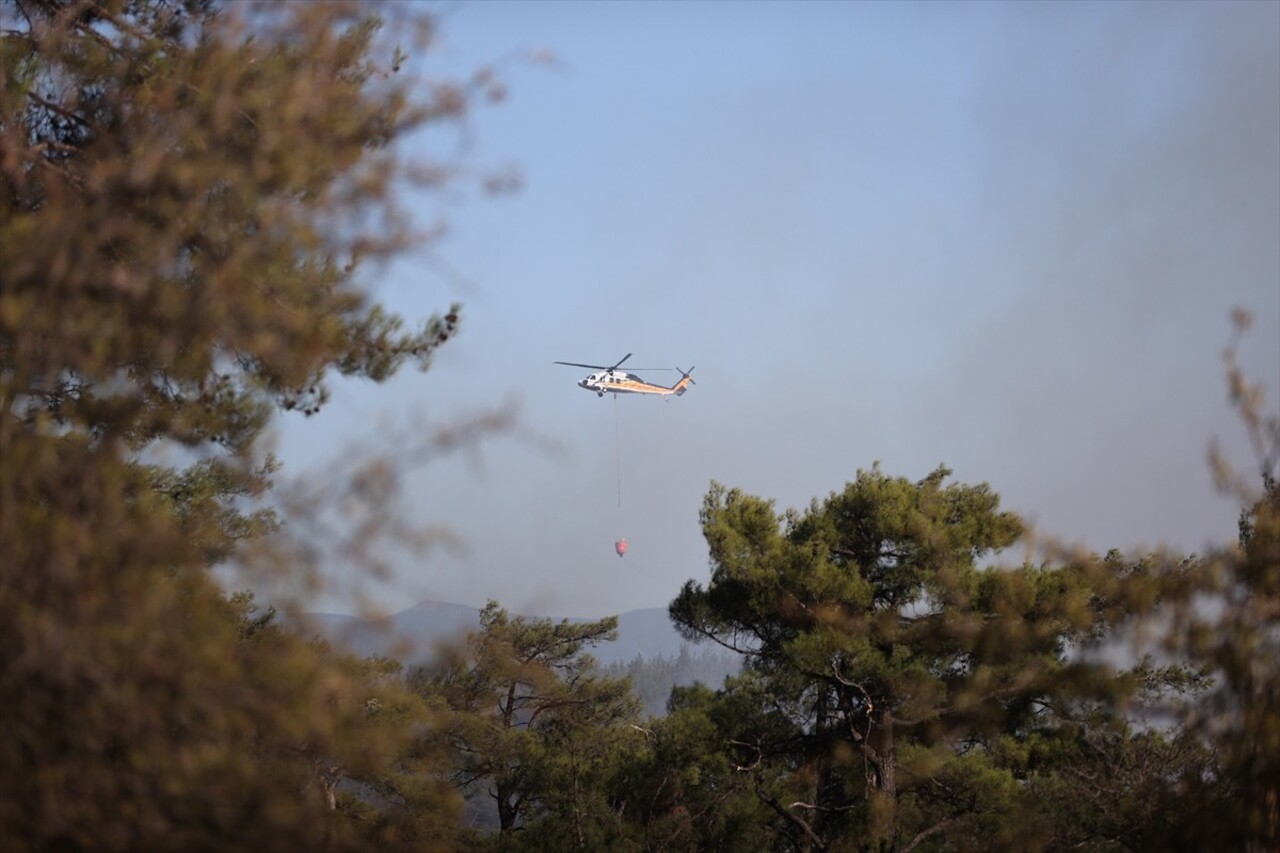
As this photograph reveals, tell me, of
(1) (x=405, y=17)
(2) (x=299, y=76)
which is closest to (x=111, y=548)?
(2) (x=299, y=76)

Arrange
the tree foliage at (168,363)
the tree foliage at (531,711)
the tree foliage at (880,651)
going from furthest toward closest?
1. the tree foliage at (531,711)
2. the tree foliage at (880,651)
3. the tree foliage at (168,363)

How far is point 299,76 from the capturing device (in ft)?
14.9

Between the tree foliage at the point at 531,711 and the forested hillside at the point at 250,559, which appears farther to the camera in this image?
the tree foliage at the point at 531,711

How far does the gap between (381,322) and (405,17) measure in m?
1.28

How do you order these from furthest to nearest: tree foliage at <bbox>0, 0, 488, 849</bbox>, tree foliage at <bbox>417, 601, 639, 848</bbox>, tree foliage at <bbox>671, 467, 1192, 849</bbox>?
1. tree foliage at <bbox>417, 601, 639, 848</bbox>
2. tree foliage at <bbox>671, 467, 1192, 849</bbox>
3. tree foliage at <bbox>0, 0, 488, 849</bbox>

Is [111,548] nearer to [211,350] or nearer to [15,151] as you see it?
[211,350]

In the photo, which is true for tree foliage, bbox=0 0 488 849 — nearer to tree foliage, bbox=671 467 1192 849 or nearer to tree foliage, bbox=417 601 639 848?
tree foliage, bbox=671 467 1192 849

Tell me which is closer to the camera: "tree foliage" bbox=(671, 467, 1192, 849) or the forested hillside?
the forested hillside

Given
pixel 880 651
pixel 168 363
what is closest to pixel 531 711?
pixel 880 651

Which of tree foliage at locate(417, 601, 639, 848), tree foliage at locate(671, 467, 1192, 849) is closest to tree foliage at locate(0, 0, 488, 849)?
tree foliage at locate(671, 467, 1192, 849)

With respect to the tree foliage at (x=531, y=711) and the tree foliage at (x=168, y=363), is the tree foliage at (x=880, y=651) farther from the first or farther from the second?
the tree foliage at (x=168, y=363)

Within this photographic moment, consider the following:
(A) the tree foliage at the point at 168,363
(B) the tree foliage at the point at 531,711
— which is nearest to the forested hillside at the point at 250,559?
(A) the tree foliage at the point at 168,363

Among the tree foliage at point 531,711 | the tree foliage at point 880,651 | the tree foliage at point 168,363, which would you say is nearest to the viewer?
the tree foliage at point 168,363

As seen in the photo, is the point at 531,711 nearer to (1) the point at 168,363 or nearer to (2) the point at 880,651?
(2) the point at 880,651
